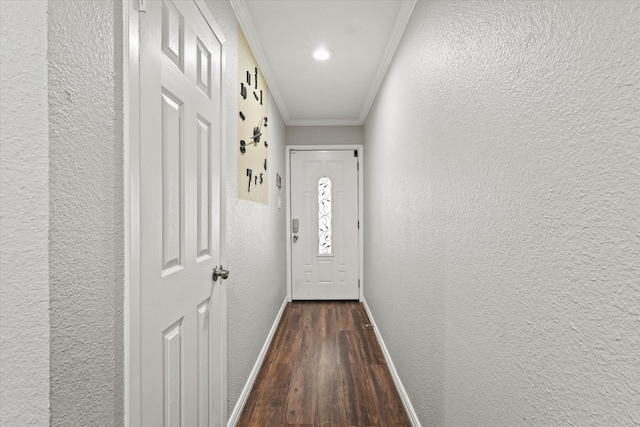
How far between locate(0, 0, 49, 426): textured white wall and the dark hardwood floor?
5.14ft

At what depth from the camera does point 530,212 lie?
2.77 feet

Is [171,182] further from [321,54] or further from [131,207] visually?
[321,54]

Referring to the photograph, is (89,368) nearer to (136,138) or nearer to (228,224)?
(136,138)

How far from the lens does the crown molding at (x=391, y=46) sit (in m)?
2.00

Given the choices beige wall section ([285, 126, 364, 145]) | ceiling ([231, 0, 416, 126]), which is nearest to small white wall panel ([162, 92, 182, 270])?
ceiling ([231, 0, 416, 126])

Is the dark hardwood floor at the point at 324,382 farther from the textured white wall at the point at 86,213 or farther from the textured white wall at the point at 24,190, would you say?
the textured white wall at the point at 24,190

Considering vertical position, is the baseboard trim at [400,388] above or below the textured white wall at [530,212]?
below

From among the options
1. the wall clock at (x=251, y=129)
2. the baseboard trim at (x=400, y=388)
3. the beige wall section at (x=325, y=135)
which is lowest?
the baseboard trim at (x=400, y=388)

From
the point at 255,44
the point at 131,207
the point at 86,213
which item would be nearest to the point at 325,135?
the point at 255,44

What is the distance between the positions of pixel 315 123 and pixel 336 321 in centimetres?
236

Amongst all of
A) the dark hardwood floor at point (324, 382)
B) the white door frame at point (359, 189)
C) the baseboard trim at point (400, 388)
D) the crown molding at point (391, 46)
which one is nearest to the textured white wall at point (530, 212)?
the baseboard trim at point (400, 388)

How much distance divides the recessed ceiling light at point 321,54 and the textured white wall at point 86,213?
1903mm

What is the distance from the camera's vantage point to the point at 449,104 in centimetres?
139

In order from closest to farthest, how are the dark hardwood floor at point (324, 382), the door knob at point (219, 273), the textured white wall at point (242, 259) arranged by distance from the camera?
the door knob at point (219, 273) → the textured white wall at point (242, 259) → the dark hardwood floor at point (324, 382)
